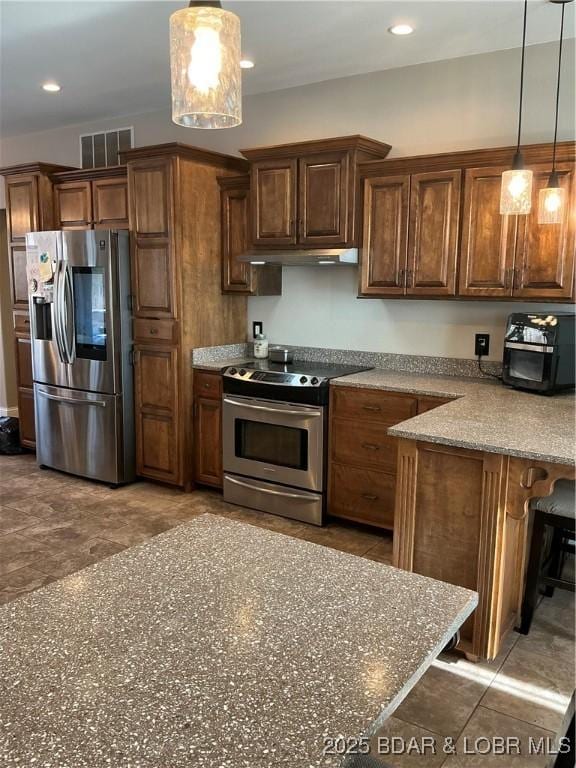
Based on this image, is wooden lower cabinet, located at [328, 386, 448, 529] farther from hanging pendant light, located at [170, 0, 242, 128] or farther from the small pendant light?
hanging pendant light, located at [170, 0, 242, 128]

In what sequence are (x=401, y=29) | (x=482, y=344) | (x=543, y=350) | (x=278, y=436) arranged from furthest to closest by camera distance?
Result: 1. (x=278, y=436)
2. (x=482, y=344)
3. (x=401, y=29)
4. (x=543, y=350)

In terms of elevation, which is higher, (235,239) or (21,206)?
(21,206)

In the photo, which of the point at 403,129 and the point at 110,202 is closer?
the point at 403,129

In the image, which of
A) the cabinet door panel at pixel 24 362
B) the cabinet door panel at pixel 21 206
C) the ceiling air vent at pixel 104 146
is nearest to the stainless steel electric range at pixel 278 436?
the cabinet door panel at pixel 24 362

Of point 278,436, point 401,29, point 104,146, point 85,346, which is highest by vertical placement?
point 401,29

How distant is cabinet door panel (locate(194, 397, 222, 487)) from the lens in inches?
172

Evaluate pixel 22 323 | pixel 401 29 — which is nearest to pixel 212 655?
pixel 401 29

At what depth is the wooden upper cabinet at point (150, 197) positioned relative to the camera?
4.18 meters

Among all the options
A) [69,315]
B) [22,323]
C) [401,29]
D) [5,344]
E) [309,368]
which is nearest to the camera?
[401,29]

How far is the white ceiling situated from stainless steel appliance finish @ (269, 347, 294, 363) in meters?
1.84

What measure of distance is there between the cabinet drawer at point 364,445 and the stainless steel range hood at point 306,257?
1.00 m

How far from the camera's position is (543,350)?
3053 mm

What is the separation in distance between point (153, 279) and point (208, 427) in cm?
110

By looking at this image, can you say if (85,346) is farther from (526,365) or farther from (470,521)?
(470,521)
